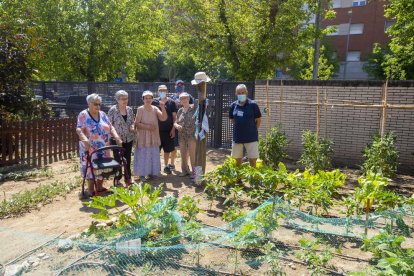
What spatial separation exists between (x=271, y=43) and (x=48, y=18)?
9.43m

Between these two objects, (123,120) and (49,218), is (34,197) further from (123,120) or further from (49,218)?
(123,120)

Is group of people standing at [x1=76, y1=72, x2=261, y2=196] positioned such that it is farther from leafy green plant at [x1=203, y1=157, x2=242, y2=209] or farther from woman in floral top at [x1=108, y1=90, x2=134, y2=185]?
leafy green plant at [x1=203, y1=157, x2=242, y2=209]

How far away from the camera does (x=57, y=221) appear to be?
471 centimetres

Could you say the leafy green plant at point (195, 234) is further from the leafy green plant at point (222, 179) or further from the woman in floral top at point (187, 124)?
the woman in floral top at point (187, 124)

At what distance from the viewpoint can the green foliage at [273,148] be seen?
292 inches

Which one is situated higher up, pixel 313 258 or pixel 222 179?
pixel 222 179

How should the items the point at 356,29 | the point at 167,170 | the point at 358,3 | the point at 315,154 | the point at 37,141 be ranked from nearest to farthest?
the point at 315,154 → the point at 167,170 → the point at 37,141 → the point at 358,3 → the point at 356,29

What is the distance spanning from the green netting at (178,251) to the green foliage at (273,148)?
327 centimetres

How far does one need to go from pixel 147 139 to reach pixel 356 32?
1372 inches

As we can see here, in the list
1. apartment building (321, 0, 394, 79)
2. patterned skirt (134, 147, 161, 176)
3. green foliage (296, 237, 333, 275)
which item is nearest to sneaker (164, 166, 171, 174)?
patterned skirt (134, 147, 161, 176)

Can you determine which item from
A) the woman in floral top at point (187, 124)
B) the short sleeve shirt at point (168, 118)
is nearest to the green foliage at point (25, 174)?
the short sleeve shirt at point (168, 118)

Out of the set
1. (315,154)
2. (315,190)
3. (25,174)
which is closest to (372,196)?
(315,190)

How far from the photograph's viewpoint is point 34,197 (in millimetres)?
5488

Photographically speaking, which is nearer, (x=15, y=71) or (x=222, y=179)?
(x=222, y=179)
